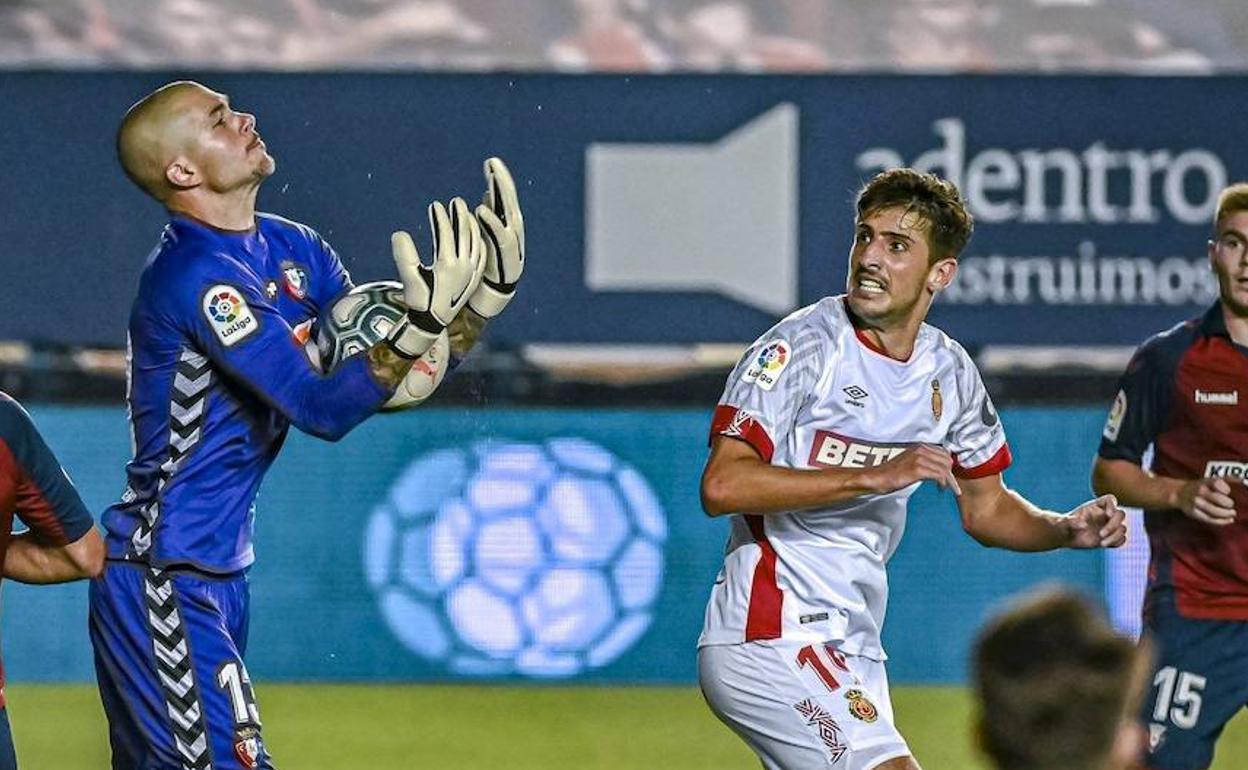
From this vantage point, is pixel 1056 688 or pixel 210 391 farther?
pixel 210 391

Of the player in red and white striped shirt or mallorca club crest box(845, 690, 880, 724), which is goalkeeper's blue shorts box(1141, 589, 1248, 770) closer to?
the player in red and white striped shirt

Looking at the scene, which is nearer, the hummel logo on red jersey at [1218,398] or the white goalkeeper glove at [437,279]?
the white goalkeeper glove at [437,279]

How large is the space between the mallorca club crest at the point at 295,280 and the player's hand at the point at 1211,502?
2.68 meters

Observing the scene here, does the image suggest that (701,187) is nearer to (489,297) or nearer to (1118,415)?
(1118,415)

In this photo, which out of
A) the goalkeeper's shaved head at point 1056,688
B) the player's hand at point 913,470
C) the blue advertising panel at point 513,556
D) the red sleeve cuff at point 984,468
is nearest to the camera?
the goalkeeper's shaved head at point 1056,688

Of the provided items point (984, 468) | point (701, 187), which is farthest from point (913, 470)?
point (701, 187)

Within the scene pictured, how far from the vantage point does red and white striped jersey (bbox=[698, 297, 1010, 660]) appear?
211 inches

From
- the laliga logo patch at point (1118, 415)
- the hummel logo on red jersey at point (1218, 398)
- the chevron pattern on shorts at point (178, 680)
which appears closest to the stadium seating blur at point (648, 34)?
the laliga logo patch at point (1118, 415)

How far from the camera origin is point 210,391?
5.29 meters

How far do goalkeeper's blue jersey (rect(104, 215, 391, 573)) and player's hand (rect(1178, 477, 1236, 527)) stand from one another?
263 cm

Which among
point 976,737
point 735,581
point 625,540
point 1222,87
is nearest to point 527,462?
point 625,540

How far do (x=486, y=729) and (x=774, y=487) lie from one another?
402 cm

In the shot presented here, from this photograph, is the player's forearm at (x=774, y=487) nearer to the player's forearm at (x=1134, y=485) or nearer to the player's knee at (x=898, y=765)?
the player's knee at (x=898, y=765)

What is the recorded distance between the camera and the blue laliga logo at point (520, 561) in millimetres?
9422
